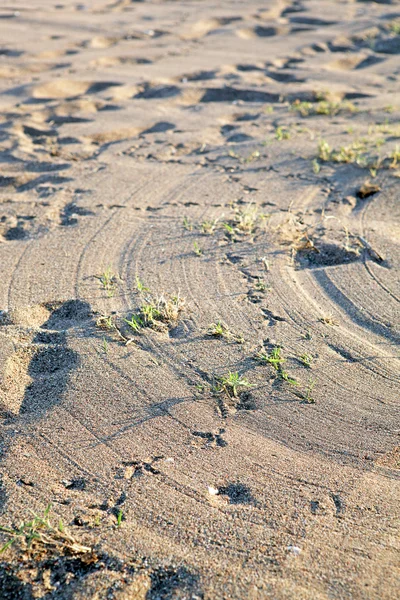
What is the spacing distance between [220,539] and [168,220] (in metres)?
2.22

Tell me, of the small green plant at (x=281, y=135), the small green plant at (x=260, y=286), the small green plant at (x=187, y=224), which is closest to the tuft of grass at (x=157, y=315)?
the small green plant at (x=260, y=286)

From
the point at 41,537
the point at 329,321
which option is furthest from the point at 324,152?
the point at 41,537

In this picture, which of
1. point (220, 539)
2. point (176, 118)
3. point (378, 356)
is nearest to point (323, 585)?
point (220, 539)

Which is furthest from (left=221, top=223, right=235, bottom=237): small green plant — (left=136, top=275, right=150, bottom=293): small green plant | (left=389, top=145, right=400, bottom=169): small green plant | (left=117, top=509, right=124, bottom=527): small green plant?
(left=117, top=509, right=124, bottom=527): small green plant

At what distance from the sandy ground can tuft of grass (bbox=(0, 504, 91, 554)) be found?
0.08 ft

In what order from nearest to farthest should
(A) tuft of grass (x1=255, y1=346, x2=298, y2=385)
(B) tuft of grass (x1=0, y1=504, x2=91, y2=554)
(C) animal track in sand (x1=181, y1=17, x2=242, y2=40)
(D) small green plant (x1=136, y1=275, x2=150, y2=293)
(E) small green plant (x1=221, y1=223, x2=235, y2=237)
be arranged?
1. (B) tuft of grass (x1=0, y1=504, x2=91, y2=554)
2. (A) tuft of grass (x1=255, y1=346, x2=298, y2=385)
3. (D) small green plant (x1=136, y1=275, x2=150, y2=293)
4. (E) small green plant (x1=221, y1=223, x2=235, y2=237)
5. (C) animal track in sand (x1=181, y1=17, x2=242, y2=40)

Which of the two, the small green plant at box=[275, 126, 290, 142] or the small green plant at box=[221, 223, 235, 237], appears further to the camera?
the small green plant at box=[275, 126, 290, 142]

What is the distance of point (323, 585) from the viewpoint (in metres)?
1.64

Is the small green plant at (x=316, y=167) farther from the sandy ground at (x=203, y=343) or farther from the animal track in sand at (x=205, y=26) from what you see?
the animal track in sand at (x=205, y=26)

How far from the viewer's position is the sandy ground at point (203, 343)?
1739 mm

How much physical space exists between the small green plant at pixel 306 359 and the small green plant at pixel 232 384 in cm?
27

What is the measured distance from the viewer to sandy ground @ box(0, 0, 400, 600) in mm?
1739

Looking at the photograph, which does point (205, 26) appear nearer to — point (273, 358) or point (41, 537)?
point (273, 358)

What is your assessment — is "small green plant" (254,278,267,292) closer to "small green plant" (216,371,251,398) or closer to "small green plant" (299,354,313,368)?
"small green plant" (299,354,313,368)
